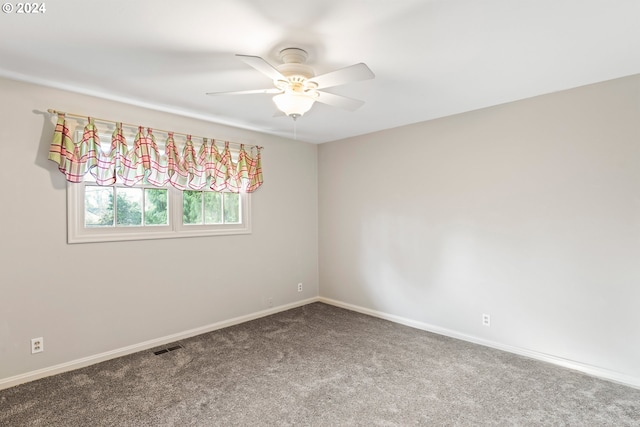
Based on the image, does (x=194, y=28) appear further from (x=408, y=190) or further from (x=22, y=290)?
(x=408, y=190)

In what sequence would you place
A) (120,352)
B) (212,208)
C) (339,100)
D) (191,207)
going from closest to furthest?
(339,100) < (120,352) < (191,207) < (212,208)

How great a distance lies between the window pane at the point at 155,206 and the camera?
129 inches

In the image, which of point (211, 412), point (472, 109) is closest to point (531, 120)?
point (472, 109)

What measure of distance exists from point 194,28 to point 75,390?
271cm

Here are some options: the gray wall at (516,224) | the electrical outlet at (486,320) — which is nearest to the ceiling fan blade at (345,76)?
the gray wall at (516,224)

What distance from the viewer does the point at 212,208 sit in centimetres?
383

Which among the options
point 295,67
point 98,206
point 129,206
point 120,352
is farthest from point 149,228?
point 295,67

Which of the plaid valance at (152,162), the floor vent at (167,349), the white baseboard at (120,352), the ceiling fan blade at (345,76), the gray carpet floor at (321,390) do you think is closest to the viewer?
the ceiling fan blade at (345,76)

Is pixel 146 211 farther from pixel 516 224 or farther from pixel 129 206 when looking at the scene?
pixel 516 224

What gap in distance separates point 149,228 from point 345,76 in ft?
8.16

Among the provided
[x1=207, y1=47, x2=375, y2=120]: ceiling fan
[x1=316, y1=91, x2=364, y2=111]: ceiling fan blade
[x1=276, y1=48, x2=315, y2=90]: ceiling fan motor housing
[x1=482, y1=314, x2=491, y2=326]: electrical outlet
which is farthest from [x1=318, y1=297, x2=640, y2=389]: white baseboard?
[x1=276, y1=48, x2=315, y2=90]: ceiling fan motor housing

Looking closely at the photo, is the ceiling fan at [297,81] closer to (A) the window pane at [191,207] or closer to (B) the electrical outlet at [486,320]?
(A) the window pane at [191,207]

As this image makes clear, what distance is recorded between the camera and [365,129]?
13.4ft

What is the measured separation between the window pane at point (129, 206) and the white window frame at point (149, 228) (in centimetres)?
7
